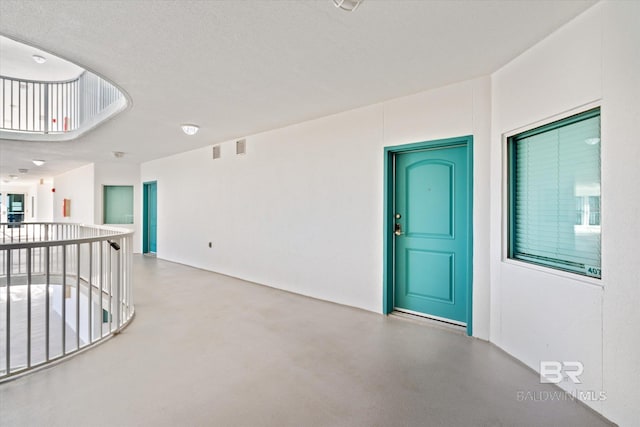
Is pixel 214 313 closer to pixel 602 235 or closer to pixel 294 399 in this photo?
pixel 294 399

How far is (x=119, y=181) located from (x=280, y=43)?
25.7 feet

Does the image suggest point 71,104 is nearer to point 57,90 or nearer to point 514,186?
point 57,90

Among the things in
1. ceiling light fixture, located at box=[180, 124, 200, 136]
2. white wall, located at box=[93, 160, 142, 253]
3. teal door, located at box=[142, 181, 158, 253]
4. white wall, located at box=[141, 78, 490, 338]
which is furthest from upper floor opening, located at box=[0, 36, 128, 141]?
teal door, located at box=[142, 181, 158, 253]

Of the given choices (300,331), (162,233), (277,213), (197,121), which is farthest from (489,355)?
(162,233)

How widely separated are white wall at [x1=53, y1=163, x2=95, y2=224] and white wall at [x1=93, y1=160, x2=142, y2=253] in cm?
16

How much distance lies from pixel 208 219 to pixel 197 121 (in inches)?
92.5

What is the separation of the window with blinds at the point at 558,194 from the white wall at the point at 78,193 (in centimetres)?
945

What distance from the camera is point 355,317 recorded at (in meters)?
3.61

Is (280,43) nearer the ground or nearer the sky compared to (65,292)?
nearer the sky

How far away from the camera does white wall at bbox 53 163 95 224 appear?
8281 mm

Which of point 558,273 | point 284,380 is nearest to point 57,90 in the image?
point 284,380

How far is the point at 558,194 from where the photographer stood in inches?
92.7

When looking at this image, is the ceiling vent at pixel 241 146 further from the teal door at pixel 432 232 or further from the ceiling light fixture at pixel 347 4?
the ceiling light fixture at pixel 347 4

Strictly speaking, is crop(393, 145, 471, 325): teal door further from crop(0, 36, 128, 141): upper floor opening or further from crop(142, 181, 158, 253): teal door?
crop(142, 181, 158, 253): teal door
